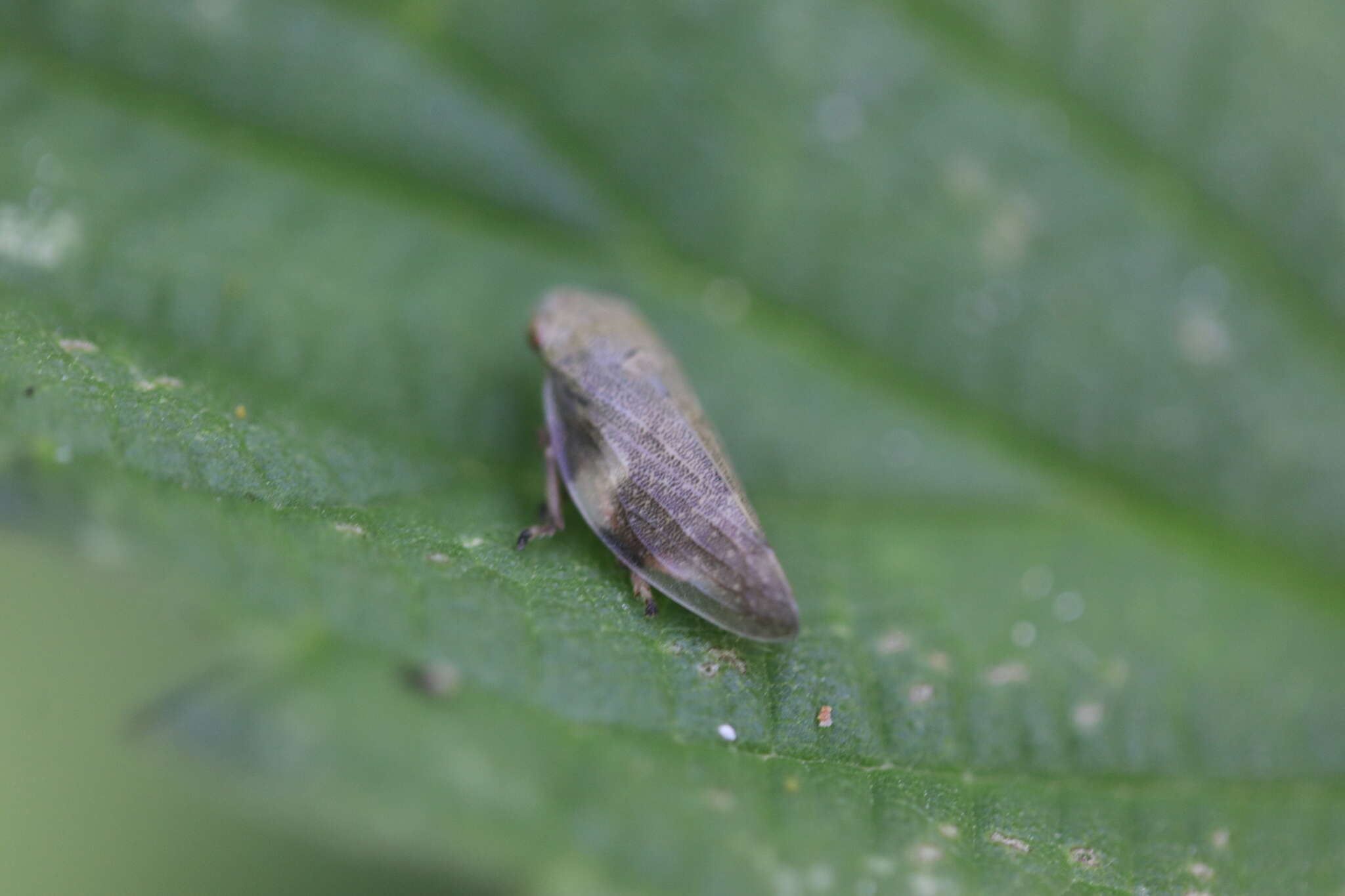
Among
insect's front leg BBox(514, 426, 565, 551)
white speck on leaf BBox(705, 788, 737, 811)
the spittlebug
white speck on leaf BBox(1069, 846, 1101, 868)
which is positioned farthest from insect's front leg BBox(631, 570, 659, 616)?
white speck on leaf BBox(1069, 846, 1101, 868)

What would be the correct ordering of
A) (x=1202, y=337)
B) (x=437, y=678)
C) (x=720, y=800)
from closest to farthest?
(x=437, y=678)
(x=720, y=800)
(x=1202, y=337)

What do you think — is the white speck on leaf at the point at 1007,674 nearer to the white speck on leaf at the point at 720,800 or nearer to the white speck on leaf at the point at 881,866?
the white speck on leaf at the point at 881,866

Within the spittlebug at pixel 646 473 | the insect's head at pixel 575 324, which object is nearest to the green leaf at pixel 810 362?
the spittlebug at pixel 646 473

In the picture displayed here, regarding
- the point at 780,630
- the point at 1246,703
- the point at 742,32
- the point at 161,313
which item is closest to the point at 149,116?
the point at 161,313

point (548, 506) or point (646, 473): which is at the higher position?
point (646, 473)

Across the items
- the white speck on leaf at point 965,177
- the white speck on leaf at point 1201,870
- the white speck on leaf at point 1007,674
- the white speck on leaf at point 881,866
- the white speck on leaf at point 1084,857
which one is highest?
the white speck on leaf at point 965,177

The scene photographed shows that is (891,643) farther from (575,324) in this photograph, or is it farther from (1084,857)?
(575,324)

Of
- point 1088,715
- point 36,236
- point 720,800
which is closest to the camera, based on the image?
point 720,800

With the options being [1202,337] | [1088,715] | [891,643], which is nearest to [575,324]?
[891,643]
